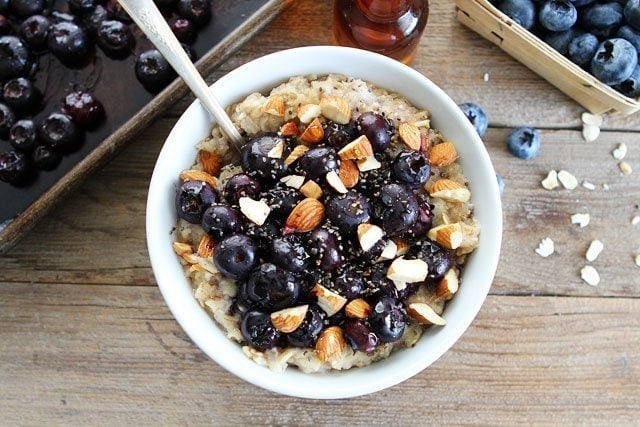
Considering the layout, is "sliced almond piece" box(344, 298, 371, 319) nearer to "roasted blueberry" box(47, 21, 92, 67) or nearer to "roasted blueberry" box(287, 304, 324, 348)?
"roasted blueberry" box(287, 304, 324, 348)

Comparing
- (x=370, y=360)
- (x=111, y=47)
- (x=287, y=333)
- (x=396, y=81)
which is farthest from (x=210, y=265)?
(x=111, y=47)

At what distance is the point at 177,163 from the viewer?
3.66 feet

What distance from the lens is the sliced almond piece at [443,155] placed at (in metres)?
1.11

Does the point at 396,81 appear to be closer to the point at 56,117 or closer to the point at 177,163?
the point at 177,163

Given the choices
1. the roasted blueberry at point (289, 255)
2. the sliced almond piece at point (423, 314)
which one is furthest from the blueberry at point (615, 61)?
the roasted blueberry at point (289, 255)

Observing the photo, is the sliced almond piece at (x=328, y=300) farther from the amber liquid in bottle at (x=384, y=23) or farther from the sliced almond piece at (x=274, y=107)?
the amber liquid in bottle at (x=384, y=23)

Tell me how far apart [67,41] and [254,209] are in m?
0.56

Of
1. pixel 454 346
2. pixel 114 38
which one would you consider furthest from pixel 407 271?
pixel 114 38

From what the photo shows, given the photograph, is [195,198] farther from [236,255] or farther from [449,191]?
[449,191]

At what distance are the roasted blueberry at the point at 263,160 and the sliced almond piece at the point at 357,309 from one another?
0.21 m

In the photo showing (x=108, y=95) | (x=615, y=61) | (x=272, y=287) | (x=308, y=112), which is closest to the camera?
(x=272, y=287)

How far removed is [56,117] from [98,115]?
7 centimetres

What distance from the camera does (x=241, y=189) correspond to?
1035 mm

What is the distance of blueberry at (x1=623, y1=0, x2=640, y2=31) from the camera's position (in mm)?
1273
